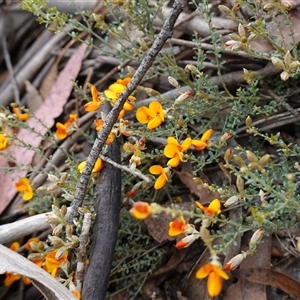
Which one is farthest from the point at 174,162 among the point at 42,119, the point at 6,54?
the point at 6,54

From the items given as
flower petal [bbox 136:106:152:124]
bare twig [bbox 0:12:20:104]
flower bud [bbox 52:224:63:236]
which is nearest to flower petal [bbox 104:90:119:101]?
flower petal [bbox 136:106:152:124]

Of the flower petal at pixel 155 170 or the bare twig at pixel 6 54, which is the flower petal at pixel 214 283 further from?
the bare twig at pixel 6 54

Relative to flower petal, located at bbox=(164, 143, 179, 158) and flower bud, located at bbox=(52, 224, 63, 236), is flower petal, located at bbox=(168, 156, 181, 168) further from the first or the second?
flower bud, located at bbox=(52, 224, 63, 236)

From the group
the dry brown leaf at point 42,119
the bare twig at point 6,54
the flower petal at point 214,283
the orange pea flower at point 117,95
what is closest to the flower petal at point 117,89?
the orange pea flower at point 117,95

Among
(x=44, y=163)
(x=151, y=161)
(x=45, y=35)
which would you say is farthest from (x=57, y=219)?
(x=45, y=35)

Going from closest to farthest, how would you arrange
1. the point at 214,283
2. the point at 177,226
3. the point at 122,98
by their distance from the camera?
the point at 214,283, the point at 177,226, the point at 122,98

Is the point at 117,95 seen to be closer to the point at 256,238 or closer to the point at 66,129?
the point at 66,129

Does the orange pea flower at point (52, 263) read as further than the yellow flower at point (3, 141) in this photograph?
No
